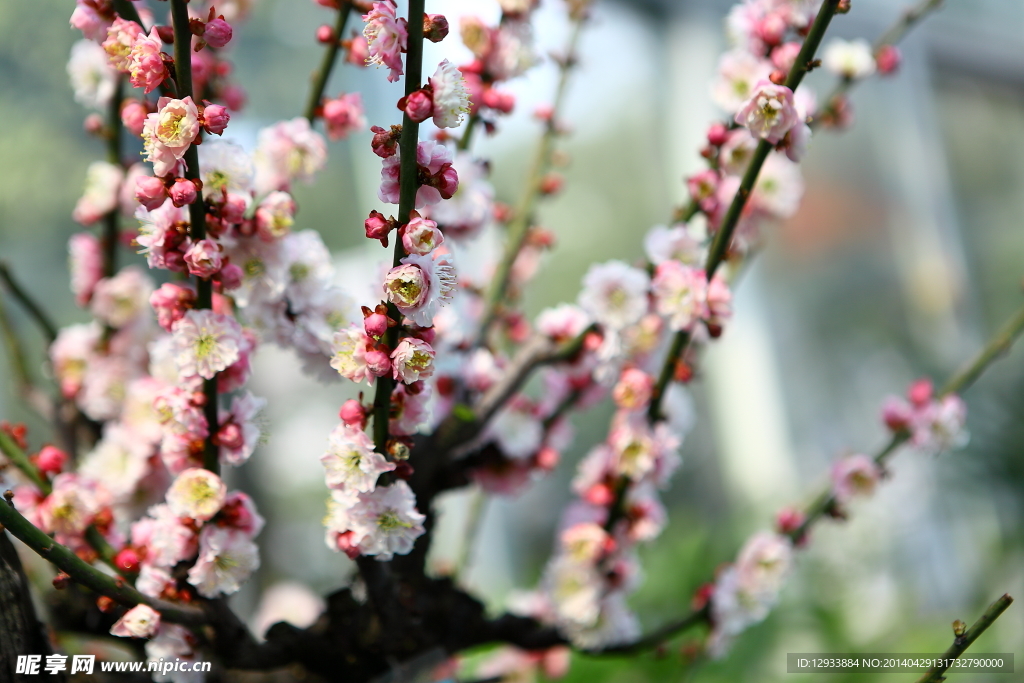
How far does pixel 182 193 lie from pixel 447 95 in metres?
0.13

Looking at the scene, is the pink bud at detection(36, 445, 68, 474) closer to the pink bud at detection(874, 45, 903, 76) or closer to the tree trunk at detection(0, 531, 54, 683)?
the tree trunk at detection(0, 531, 54, 683)

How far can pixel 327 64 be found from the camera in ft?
1.79

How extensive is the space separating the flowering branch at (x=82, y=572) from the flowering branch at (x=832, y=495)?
0.29m

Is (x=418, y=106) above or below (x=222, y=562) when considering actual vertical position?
above

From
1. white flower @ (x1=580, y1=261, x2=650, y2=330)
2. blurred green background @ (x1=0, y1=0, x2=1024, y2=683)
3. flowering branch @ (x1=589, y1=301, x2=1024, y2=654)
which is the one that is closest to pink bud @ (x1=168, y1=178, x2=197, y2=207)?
white flower @ (x1=580, y1=261, x2=650, y2=330)

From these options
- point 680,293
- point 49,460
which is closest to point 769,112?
point 680,293

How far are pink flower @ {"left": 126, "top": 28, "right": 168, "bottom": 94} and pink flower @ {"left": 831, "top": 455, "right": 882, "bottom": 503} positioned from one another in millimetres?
544

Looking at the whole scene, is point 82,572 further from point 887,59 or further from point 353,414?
point 887,59

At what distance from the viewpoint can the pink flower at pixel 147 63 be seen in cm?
38

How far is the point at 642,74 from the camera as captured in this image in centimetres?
230

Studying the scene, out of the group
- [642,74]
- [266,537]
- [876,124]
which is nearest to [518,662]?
[266,537]

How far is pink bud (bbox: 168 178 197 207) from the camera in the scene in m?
0.39

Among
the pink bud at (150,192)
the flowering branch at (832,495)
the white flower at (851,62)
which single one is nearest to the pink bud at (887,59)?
the white flower at (851,62)

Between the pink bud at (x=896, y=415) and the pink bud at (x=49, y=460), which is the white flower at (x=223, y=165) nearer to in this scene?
the pink bud at (x=49, y=460)
